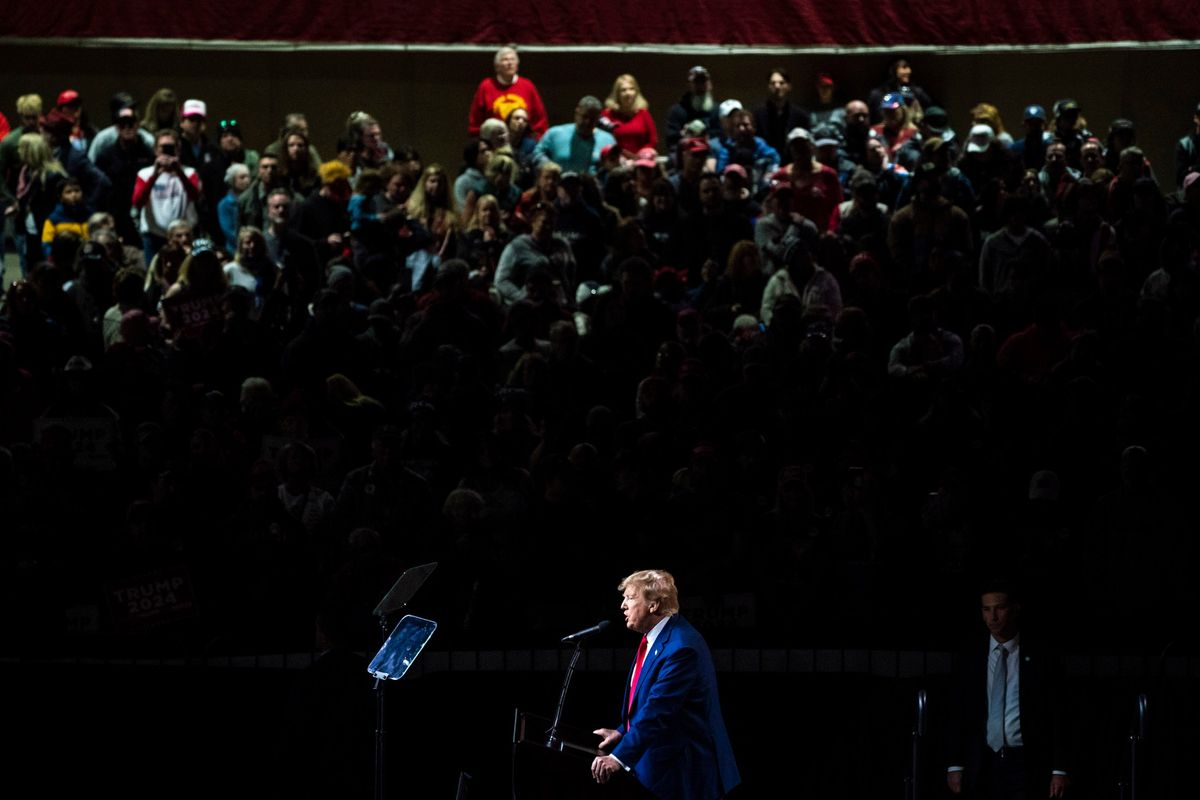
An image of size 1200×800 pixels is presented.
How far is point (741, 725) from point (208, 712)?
2256 millimetres

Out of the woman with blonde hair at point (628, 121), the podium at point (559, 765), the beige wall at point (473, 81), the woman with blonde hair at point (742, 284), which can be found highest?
the beige wall at point (473, 81)

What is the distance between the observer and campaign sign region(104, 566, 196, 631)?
8445 mm

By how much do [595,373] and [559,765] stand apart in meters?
5.34

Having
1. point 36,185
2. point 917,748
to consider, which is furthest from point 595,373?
point 36,185

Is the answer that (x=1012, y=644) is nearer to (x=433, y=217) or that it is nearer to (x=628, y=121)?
(x=433, y=217)

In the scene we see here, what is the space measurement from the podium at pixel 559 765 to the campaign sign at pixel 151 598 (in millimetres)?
1997

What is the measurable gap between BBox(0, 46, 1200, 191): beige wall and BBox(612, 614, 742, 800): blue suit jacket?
14.3 metres

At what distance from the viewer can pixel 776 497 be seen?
34.1 ft

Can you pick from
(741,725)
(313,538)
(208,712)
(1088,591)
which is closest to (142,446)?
(313,538)

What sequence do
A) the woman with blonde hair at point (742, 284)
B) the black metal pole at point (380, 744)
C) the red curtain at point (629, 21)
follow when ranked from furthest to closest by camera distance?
1. the woman with blonde hair at point (742, 284)
2. the black metal pole at point (380, 744)
3. the red curtain at point (629, 21)

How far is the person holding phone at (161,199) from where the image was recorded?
1669cm

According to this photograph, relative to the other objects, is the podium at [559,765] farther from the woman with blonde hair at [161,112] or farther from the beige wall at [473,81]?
the beige wall at [473,81]

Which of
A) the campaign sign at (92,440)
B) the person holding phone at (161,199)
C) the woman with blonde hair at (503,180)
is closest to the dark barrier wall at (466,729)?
the campaign sign at (92,440)

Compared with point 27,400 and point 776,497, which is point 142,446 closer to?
point 27,400
